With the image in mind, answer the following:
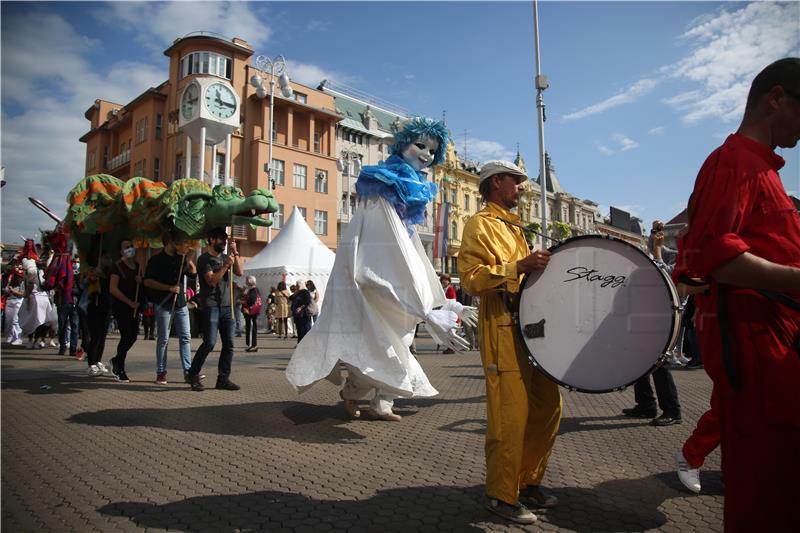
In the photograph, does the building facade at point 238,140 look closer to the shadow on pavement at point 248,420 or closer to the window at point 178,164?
the window at point 178,164

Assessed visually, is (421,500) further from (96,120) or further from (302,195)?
(96,120)

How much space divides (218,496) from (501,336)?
183 cm

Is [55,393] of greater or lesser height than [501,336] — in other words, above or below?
below

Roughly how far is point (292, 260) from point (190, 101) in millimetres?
7399

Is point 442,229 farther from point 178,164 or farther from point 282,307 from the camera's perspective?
point 178,164

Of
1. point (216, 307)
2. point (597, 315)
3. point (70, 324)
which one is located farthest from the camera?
point (70, 324)

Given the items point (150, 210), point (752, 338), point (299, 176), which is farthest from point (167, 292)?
point (299, 176)

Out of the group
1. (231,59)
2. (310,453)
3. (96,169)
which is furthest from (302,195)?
(310,453)

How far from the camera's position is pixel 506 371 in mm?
2766

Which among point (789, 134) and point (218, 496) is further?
point (218, 496)

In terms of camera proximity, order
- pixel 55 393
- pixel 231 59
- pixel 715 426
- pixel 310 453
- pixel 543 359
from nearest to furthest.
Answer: pixel 543 359, pixel 715 426, pixel 310 453, pixel 55 393, pixel 231 59

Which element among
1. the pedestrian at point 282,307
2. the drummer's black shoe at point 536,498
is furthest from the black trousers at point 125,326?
the pedestrian at point 282,307

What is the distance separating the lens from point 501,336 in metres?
2.81

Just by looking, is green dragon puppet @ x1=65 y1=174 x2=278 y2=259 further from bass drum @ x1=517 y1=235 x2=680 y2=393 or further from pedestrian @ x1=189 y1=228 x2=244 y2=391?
bass drum @ x1=517 y1=235 x2=680 y2=393
